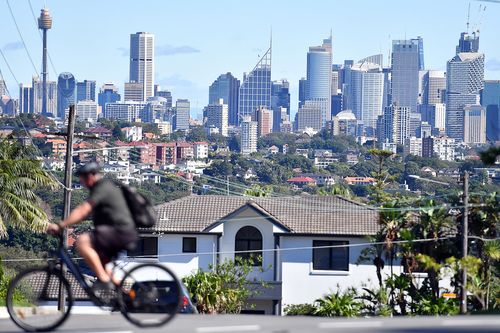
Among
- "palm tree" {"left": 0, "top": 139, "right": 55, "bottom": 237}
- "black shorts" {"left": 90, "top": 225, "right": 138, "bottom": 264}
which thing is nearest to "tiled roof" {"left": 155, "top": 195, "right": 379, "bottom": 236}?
"palm tree" {"left": 0, "top": 139, "right": 55, "bottom": 237}

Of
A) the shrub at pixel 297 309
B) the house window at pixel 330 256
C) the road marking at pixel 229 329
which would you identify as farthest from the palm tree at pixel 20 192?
the road marking at pixel 229 329

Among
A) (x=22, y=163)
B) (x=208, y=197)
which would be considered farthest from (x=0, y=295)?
(x=208, y=197)

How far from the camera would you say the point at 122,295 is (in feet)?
38.3

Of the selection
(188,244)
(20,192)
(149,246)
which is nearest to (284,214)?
(188,244)

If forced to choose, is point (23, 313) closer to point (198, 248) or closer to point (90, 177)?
point (90, 177)

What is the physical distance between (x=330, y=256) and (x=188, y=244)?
4645 millimetres

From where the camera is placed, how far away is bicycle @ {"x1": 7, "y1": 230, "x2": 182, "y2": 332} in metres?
11.7

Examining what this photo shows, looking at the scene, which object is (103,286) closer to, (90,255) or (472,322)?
(90,255)

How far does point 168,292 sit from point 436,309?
67.3ft

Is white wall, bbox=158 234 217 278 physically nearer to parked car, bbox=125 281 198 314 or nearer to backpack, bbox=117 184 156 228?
parked car, bbox=125 281 198 314

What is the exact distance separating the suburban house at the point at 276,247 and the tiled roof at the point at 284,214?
3cm

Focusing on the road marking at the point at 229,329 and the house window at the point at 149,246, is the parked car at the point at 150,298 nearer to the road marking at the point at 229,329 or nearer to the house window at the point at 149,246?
the road marking at the point at 229,329

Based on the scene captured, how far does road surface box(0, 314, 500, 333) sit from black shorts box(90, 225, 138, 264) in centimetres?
100

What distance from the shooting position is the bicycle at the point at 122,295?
11.7 meters
